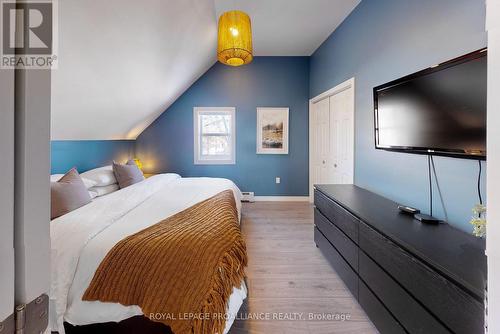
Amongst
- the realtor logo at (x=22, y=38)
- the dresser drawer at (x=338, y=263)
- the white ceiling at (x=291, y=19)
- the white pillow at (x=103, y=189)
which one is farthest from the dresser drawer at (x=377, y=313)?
the white ceiling at (x=291, y=19)

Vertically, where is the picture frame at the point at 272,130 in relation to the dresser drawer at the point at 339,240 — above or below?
above

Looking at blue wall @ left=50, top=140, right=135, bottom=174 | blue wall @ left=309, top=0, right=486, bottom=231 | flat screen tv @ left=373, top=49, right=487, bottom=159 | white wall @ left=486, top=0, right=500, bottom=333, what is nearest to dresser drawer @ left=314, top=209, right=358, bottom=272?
blue wall @ left=309, top=0, right=486, bottom=231

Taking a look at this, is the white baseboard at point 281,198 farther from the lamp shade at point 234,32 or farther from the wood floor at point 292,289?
the lamp shade at point 234,32

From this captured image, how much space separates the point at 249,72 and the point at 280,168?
6.62 ft

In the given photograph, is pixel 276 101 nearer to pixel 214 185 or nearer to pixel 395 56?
pixel 214 185

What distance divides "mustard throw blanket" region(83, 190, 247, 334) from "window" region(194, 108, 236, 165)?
3629 millimetres

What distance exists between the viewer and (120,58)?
2498 mm

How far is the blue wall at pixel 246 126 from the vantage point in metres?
5.00

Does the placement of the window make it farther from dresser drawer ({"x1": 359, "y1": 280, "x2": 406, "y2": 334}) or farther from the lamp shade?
dresser drawer ({"x1": 359, "y1": 280, "x2": 406, "y2": 334})

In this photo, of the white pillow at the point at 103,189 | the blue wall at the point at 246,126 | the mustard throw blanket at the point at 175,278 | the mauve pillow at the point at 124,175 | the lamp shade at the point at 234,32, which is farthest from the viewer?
the blue wall at the point at 246,126

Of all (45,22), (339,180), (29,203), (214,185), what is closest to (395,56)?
(339,180)

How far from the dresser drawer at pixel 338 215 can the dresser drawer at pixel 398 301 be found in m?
0.20

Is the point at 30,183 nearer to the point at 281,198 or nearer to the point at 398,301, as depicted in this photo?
the point at 398,301

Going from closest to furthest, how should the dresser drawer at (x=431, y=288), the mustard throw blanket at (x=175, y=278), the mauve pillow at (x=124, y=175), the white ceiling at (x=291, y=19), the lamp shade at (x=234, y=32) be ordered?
the dresser drawer at (x=431, y=288) → the mustard throw blanket at (x=175, y=278) → the lamp shade at (x=234, y=32) → the white ceiling at (x=291, y=19) → the mauve pillow at (x=124, y=175)
